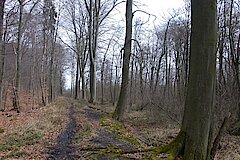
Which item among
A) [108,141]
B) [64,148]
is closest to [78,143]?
[64,148]

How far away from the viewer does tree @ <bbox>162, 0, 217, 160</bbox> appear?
7637mm

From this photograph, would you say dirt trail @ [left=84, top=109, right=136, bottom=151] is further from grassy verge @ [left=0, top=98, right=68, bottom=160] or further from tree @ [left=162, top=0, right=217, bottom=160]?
tree @ [left=162, top=0, right=217, bottom=160]

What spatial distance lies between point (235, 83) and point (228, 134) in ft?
11.2

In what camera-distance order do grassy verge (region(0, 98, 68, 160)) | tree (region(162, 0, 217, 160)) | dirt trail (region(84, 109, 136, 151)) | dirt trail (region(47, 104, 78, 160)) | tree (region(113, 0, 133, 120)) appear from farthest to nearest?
tree (region(113, 0, 133, 120)) < dirt trail (region(84, 109, 136, 151)) < grassy verge (region(0, 98, 68, 160)) < dirt trail (region(47, 104, 78, 160)) < tree (region(162, 0, 217, 160))

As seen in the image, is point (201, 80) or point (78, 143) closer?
point (201, 80)

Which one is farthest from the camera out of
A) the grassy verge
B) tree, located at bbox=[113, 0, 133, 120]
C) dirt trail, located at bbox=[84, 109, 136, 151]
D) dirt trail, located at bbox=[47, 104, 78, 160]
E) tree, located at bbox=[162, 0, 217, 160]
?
tree, located at bbox=[113, 0, 133, 120]

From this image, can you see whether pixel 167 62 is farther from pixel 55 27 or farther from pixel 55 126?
pixel 55 126

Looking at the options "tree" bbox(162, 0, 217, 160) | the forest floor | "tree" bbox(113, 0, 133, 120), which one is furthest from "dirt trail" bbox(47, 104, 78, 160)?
"tree" bbox(113, 0, 133, 120)

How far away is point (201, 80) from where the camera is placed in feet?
25.1

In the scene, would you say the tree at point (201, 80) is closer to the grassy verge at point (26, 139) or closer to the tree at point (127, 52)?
the grassy verge at point (26, 139)

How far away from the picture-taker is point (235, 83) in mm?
18141

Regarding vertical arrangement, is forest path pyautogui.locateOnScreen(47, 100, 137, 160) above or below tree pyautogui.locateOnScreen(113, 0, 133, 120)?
below

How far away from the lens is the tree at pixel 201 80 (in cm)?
764

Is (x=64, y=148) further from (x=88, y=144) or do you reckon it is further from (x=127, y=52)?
(x=127, y=52)
